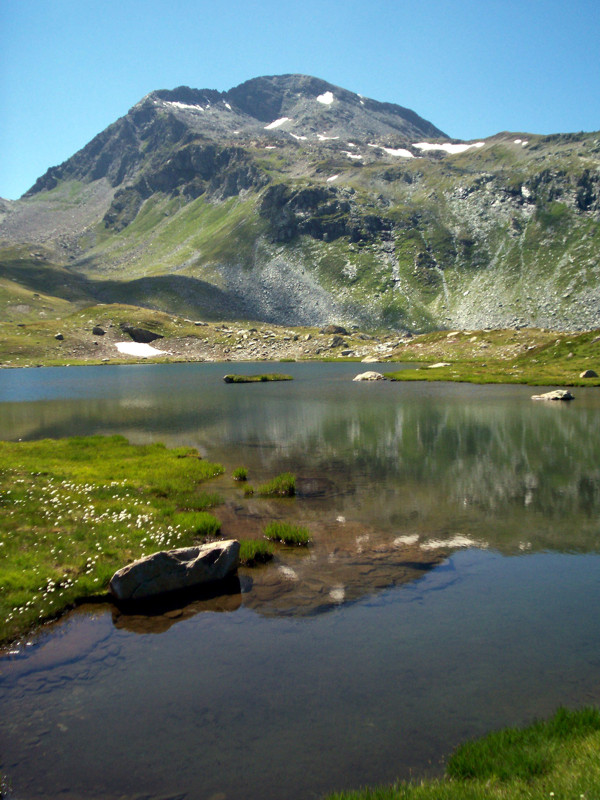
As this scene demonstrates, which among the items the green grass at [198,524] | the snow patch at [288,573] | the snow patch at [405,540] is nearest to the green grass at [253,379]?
the green grass at [198,524]

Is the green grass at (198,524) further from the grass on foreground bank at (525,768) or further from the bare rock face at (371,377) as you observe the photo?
the bare rock face at (371,377)

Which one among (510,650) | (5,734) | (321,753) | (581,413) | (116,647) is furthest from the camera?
(581,413)

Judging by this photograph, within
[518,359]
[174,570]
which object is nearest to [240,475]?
[174,570]

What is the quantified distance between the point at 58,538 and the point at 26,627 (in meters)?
4.90

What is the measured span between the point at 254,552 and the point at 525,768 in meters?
11.9

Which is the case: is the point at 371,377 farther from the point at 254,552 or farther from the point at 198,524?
the point at 254,552

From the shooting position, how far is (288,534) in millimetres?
20625

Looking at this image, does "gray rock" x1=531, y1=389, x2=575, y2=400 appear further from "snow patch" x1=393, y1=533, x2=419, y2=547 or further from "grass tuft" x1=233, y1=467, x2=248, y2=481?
"snow patch" x1=393, y1=533, x2=419, y2=547

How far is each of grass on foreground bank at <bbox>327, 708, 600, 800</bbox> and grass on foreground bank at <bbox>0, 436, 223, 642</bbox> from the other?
11.5m

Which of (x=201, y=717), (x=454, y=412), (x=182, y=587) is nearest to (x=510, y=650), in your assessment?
(x=201, y=717)

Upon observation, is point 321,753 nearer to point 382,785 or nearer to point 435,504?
point 382,785

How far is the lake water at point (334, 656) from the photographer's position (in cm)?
938

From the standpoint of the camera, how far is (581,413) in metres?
52.1

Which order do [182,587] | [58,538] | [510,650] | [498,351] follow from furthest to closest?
[498,351] → [58,538] → [182,587] → [510,650]
